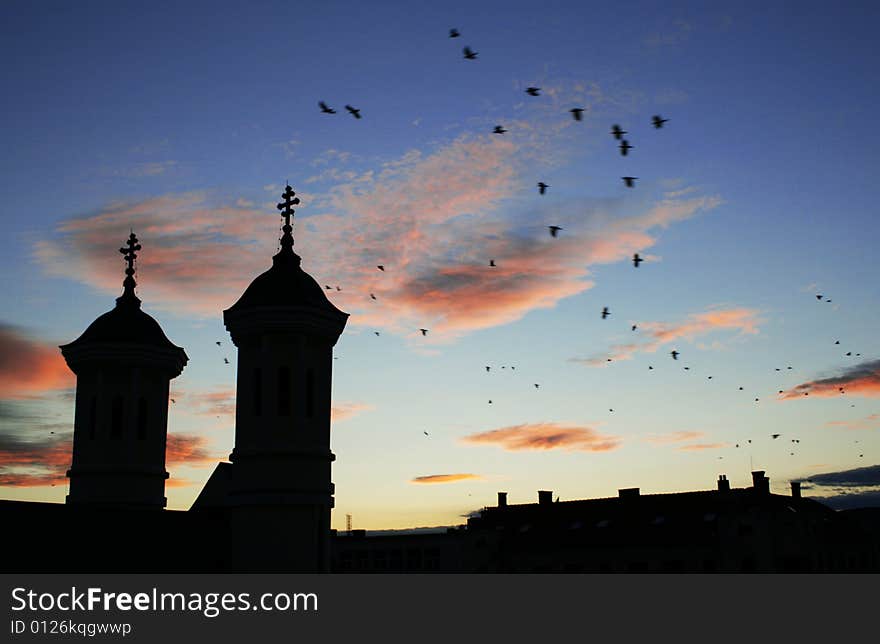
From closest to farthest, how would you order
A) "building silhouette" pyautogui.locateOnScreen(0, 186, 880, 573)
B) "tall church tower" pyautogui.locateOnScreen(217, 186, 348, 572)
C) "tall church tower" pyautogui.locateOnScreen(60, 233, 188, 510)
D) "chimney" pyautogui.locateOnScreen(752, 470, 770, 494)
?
1. "building silhouette" pyautogui.locateOnScreen(0, 186, 880, 573)
2. "tall church tower" pyautogui.locateOnScreen(217, 186, 348, 572)
3. "tall church tower" pyautogui.locateOnScreen(60, 233, 188, 510)
4. "chimney" pyautogui.locateOnScreen(752, 470, 770, 494)

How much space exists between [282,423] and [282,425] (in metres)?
0.08

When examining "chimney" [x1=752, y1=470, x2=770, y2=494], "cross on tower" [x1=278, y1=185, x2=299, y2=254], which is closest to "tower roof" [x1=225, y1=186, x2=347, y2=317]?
"cross on tower" [x1=278, y1=185, x2=299, y2=254]

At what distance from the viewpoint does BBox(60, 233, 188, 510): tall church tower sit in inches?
1892

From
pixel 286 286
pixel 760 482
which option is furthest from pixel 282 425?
pixel 760 482

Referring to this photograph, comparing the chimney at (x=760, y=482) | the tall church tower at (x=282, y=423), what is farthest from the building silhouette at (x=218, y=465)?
the chimney at (x=760, y=482)

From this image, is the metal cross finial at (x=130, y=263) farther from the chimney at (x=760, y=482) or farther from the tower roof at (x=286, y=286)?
the chimney at (x=760, y=482)

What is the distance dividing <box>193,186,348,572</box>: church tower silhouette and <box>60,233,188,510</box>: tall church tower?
276 inches

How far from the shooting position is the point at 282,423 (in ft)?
137

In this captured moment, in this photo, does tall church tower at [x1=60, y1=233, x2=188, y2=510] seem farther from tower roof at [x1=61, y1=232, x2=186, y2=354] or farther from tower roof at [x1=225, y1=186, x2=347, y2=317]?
tower roof at [x1=225, y1=186, x2=347, y2=317]

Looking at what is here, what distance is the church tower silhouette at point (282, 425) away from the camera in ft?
135
